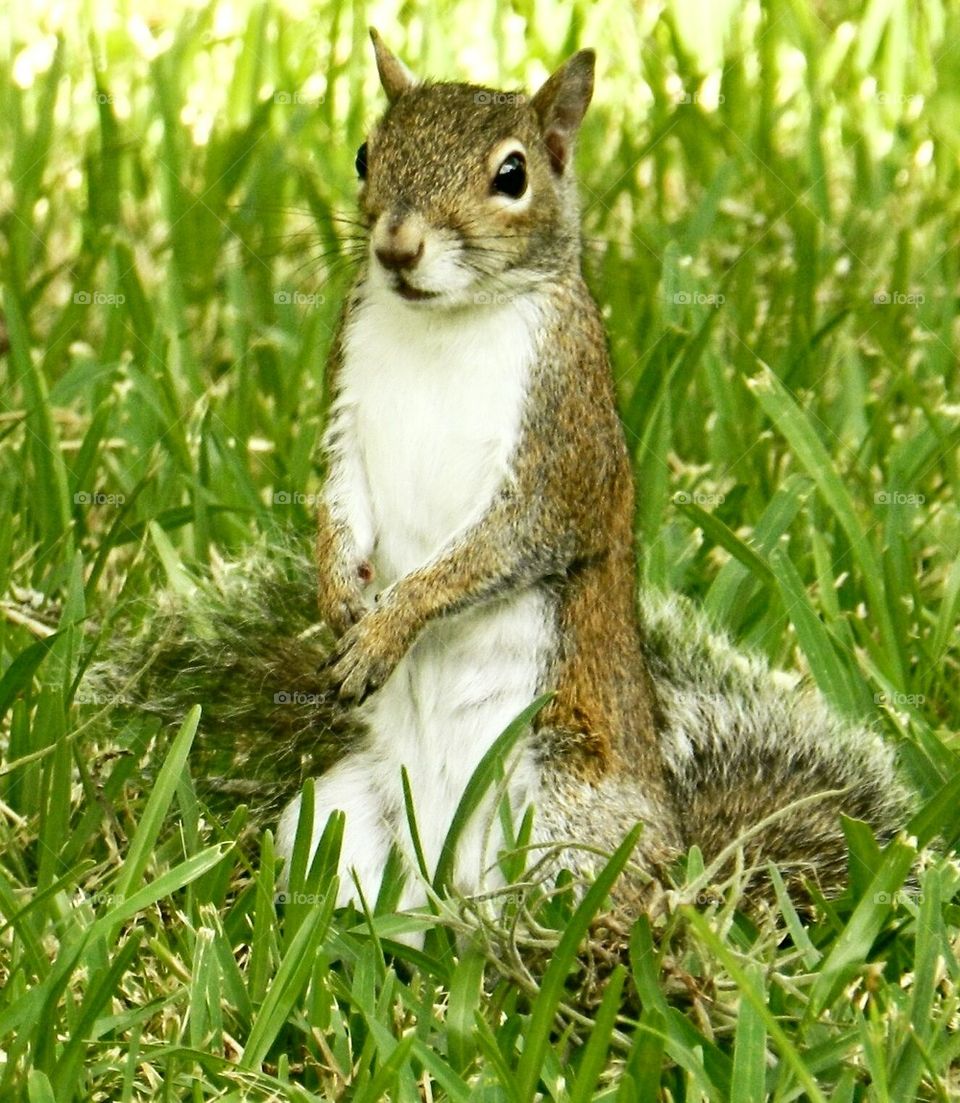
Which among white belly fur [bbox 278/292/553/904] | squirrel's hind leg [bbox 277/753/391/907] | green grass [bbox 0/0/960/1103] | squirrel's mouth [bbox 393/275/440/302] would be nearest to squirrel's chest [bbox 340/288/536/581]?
white belly fur [bbox 278/292/553/904]

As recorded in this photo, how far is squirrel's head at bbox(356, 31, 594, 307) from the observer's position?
2.91 meters

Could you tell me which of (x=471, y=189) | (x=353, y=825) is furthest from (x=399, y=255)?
(x=353, y=825)

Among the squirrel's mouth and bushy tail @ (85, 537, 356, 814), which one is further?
bushy tail @ (85, 537, 356, 814)

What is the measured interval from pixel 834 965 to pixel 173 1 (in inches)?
181

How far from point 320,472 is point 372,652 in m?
1.14

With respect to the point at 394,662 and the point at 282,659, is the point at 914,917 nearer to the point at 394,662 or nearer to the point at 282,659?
the point at 394,662

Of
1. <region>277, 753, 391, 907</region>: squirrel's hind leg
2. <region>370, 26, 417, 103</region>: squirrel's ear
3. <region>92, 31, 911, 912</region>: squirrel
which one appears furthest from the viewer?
<region>370, 26, 417, 103</region>: squirrel's ear

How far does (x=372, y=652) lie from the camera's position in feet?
10.0

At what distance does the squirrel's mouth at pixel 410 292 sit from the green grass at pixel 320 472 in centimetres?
39

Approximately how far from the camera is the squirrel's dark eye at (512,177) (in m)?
3.01

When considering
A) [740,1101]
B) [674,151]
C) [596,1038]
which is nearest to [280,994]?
[596,1038]

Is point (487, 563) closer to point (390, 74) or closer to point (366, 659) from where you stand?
point (366, 659)

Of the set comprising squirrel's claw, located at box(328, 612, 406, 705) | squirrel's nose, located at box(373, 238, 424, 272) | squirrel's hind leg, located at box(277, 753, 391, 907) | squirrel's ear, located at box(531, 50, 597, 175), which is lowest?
squirrel's hind leg, located at box(277, 753, 391, 907)

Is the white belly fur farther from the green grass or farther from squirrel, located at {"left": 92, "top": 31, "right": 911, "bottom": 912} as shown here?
the green grass
